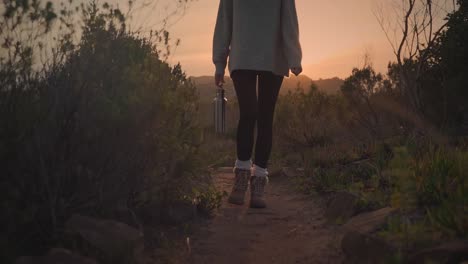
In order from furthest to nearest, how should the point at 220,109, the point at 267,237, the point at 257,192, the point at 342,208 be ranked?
the point at 220,109 → the point at 257,192 → the point at 342,208 → the point at 267,237

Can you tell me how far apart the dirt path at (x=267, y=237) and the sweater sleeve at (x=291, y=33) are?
1160mm

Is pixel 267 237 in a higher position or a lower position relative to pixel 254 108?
lower

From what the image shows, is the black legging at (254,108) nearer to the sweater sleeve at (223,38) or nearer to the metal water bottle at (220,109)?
the sweater sleeve at (223,38)

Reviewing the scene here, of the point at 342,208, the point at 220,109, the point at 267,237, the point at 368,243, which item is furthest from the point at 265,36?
the point at 220,109

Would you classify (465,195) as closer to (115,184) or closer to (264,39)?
(115,184)

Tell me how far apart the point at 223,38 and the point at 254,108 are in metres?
0.66

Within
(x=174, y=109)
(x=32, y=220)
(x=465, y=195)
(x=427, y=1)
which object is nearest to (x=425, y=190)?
(x=465, y=195)

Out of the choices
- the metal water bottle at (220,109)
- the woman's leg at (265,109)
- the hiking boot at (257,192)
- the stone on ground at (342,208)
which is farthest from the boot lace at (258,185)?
the metal water bottle at (220,109)

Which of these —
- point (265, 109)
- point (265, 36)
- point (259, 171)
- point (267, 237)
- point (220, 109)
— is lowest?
point (267, 237)

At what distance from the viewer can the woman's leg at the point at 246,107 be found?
3.69 metres

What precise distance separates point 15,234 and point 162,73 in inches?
52.2

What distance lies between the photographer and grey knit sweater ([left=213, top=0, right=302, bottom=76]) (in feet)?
12.0

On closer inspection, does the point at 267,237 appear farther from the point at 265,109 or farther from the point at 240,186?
the point at 265,109

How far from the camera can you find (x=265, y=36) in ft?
12.2
